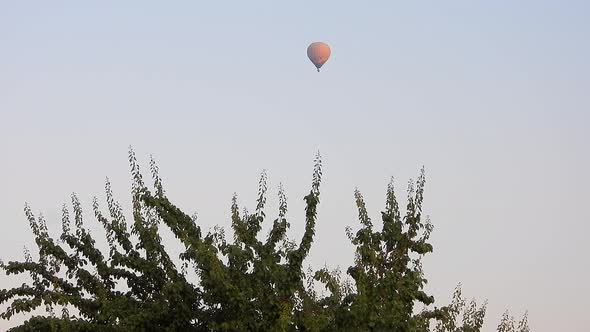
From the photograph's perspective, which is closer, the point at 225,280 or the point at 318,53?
the point at 225,280

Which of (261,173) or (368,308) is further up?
(261,173)

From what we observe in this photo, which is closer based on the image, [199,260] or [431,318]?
[199,260]

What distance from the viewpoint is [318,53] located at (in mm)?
58750

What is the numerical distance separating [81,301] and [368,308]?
197 inches

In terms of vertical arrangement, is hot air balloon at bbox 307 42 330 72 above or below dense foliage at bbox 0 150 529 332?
above

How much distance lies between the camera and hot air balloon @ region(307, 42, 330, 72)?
2285 inches

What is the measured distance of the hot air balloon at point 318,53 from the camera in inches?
2285

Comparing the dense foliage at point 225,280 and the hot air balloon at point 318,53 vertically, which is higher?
the hot air balloon at point 318,53

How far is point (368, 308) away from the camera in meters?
20.9

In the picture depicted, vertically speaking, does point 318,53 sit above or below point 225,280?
above

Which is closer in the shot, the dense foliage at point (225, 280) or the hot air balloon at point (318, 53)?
the dense foliage at point (225, 280)

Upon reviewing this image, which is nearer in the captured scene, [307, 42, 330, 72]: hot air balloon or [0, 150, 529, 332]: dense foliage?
[0, 150, 529, 332]: dense foliage

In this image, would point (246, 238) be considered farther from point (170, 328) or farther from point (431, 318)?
point (431, 318)

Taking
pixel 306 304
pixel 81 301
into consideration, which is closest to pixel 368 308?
pixel 306 304
